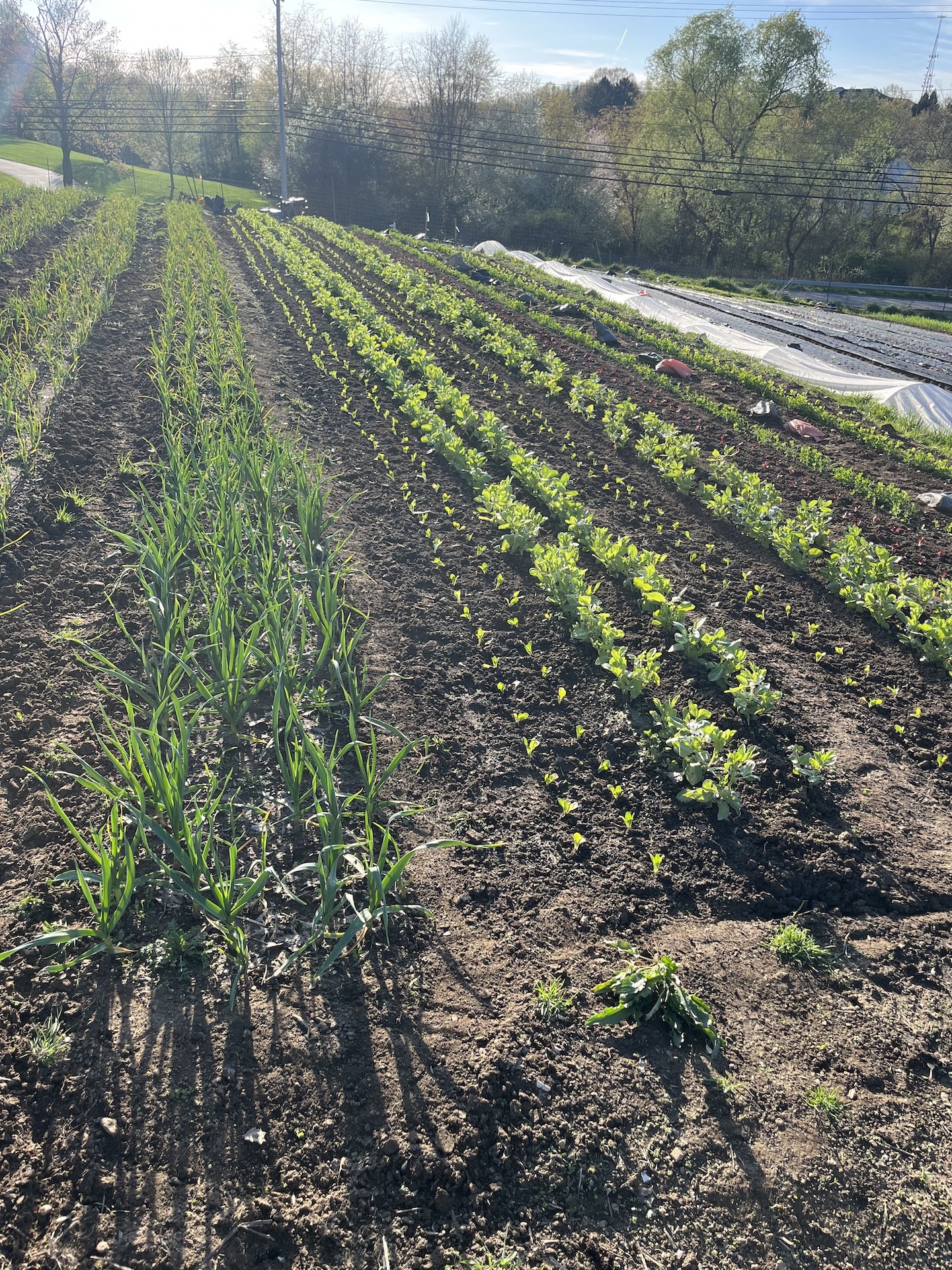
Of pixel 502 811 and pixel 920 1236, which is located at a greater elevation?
pixel 502 811

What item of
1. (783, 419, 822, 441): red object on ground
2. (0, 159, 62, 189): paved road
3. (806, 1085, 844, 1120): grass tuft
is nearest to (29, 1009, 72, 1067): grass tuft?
(806, 1085, 844, 1120): grass tuft

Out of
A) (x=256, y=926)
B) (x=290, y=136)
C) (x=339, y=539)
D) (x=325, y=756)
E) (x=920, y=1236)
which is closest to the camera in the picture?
(x=920, y=1236)

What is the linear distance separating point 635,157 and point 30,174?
28730 mm

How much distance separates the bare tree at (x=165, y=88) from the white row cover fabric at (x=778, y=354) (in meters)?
33.8

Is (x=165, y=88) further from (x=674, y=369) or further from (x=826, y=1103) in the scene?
(x=826, y=1103)

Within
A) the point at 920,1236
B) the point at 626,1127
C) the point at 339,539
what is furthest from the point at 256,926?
the point at 339,539

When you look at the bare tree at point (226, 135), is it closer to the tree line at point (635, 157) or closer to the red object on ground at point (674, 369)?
the tree line at point (635, 157)

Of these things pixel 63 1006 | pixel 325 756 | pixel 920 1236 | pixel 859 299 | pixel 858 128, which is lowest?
pixel 920 1236

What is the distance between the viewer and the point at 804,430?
9.12 meters

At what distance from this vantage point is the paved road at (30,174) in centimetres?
3098

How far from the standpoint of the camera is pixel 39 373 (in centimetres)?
886

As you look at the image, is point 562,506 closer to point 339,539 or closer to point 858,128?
point 339,539

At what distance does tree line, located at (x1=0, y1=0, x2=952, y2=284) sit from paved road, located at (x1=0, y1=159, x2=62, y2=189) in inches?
50.1

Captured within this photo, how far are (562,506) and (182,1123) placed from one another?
5.02m
